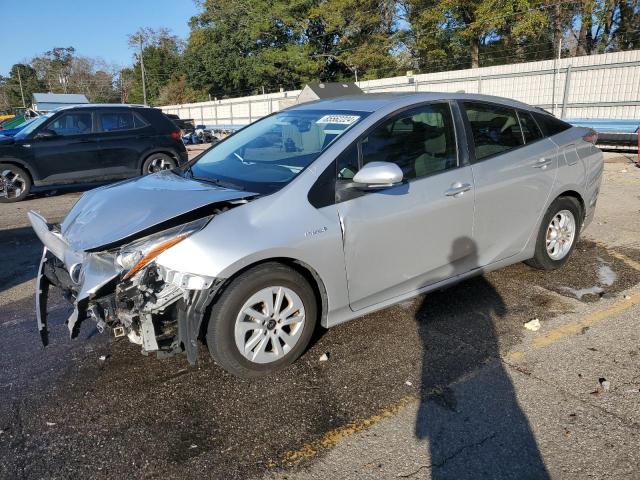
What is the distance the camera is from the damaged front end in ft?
9.48

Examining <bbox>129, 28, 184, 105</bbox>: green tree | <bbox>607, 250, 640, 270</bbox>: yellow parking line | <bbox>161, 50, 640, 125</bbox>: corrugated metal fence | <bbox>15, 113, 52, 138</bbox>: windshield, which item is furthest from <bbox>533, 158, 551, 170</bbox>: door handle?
<bbox>129, 28, 184, 105</bbox>: green tree

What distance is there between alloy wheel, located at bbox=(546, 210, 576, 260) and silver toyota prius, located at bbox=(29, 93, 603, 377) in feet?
0.33

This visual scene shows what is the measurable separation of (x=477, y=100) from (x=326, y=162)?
1.65 m

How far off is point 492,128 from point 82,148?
8298 millimetres

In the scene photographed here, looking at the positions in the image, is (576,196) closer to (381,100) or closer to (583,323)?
(583,323)

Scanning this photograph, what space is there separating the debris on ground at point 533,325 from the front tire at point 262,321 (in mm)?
1657

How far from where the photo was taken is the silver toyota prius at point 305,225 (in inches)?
116

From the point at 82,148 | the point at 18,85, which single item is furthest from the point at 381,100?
the point at 18,85

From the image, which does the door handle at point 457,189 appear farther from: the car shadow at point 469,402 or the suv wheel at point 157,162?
the suv wheel at point 157,162

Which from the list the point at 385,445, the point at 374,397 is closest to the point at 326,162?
the point at 374,397

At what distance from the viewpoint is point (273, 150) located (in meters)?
3.95

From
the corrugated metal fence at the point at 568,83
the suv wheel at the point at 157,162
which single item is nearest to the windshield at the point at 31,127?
the suv wheel at the point at 157,162

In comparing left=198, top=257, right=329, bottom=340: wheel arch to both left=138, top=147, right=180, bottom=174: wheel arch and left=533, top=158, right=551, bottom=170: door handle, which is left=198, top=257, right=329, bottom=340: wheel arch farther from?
left=138, top=147, right=180, bottom=174: wheel arch

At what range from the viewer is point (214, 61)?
179 ft
